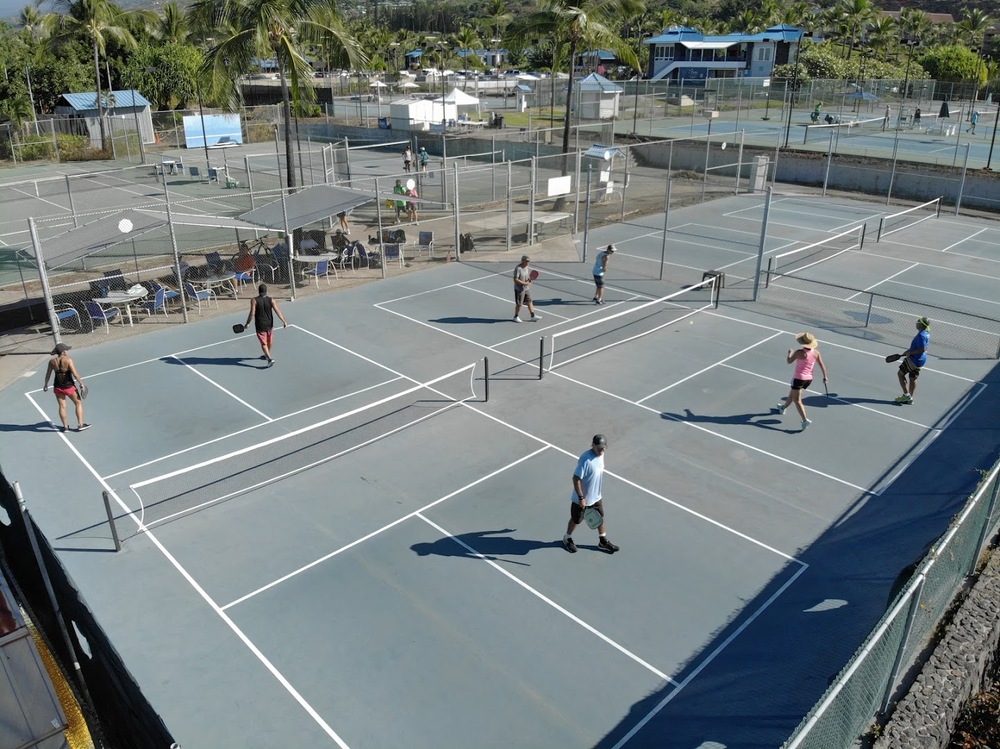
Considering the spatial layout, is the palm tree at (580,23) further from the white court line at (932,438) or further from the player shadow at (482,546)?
the player shadow at (482,546)

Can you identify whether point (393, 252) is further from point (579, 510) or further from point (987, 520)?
point (987, 520)

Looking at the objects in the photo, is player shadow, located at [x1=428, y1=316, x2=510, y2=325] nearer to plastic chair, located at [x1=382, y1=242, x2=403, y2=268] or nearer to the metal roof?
plastic chair, located at [x1=382, y1=242, x2=403, y2=268]

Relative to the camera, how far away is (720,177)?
129ft

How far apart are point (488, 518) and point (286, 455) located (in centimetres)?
383

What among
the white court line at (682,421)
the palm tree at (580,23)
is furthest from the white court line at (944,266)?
the white court line at (682,421)

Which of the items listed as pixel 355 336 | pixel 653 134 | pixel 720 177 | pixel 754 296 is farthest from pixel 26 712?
pixel 653 134

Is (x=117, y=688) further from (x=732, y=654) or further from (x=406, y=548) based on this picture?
(x=732, y=654)

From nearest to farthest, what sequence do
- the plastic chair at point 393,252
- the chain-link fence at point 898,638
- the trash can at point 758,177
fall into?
the chain-link fence at point 898,638 < the plastic chair at point 393,252 < the trash can at point 758,177

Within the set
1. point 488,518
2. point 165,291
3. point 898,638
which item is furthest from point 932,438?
point 165,291

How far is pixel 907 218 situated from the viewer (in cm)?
3131

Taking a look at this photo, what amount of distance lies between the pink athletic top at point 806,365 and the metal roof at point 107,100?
49.7 meters

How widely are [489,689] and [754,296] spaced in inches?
612

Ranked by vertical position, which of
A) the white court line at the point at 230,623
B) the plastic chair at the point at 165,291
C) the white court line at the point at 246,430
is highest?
the plastic chair at the point at 165,291

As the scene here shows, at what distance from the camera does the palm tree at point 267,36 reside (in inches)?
854
